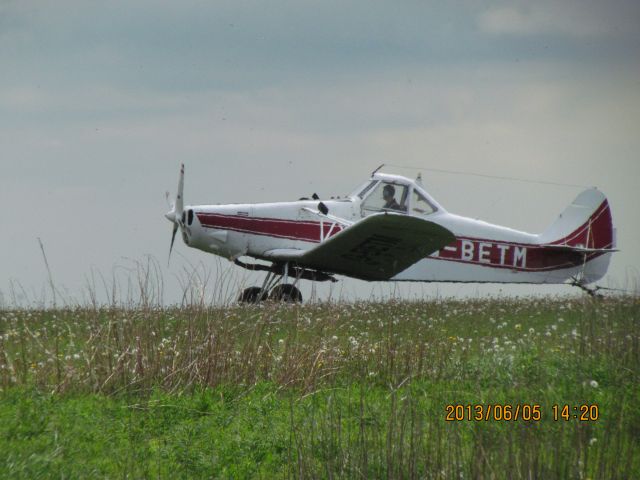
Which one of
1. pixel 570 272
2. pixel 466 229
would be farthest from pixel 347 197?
pixel 570 272

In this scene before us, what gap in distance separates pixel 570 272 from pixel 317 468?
16.2m

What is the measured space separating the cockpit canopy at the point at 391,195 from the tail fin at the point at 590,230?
5359 millimetres

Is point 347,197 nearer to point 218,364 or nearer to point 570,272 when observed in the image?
point 570,272

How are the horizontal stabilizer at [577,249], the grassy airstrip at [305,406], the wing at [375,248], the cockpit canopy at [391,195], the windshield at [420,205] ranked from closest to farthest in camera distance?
the grassy airstrip at [305,406]
the wing at [375,248]
the cockpit canopy at [391,195]
the windshield at [420,205]
the horizontal stabilizer at [577,249]

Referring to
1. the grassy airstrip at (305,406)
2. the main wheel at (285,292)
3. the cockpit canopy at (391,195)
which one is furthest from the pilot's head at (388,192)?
the grassy airstrip at (305,406)

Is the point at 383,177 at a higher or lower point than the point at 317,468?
higher

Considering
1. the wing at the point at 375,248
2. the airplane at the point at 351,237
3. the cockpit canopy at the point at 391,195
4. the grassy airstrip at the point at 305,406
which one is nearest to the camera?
the grassy airstrip at the point at 305,406

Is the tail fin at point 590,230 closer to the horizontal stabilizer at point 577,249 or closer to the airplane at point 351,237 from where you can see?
the horizontal stabilizer at point 577,249

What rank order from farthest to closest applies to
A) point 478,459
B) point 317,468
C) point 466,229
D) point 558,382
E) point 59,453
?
1. point 466,229
2. point 558,382
3. point 59,453
4. point 317,468
5. point 478,459

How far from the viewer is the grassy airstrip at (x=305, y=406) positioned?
447 cm

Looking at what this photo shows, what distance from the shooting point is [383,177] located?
15.8 meters

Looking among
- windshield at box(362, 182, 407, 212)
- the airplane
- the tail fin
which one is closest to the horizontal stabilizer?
the tail fin

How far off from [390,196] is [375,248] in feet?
3.74

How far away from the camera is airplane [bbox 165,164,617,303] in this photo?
49.1 feet
